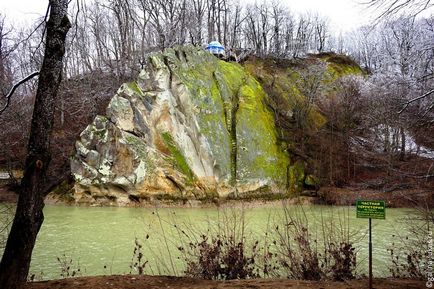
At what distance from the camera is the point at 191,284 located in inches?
205

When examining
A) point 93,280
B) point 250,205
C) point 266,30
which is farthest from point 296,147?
point 266,30

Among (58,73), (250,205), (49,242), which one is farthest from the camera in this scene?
(250,205)

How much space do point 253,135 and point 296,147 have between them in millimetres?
4267

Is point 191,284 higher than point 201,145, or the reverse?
point 201,145

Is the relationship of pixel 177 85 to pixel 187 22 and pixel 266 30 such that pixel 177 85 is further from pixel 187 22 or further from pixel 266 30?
pixel 266 30

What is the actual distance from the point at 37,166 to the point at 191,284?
2.55 meters

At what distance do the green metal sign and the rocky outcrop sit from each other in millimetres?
17379

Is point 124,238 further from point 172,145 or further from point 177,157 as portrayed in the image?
point 172,145

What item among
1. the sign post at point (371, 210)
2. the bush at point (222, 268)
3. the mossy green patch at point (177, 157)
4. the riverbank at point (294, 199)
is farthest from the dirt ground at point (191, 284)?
the mossy green patch at point (177, 157)

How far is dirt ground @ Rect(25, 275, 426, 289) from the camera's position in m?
4.91

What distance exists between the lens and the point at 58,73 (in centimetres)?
446

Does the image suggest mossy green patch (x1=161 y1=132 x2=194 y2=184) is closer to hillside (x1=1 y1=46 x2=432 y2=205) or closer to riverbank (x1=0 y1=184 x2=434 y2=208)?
hillside (x1=1 y1=46 x2=432 y2=205)

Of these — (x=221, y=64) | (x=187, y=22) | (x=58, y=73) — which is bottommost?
(x=58, y=73)

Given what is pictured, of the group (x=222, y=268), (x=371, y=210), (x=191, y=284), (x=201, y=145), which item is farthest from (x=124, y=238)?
(x=201, y=145)
